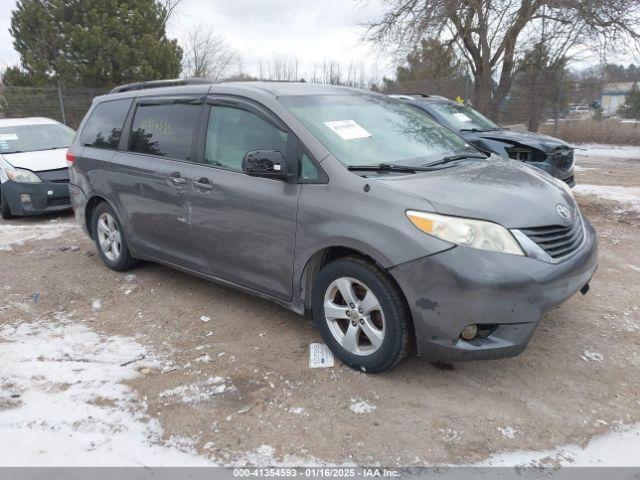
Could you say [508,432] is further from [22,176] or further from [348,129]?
[22,176]

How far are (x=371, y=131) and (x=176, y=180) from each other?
63.2 inches

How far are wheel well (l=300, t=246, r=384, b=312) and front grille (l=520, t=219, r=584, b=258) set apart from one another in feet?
3.35

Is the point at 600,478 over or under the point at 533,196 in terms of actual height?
under

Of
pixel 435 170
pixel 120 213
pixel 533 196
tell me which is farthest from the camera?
pixel 120 213

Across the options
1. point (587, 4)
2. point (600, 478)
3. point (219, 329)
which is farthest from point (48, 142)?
point (587, 4)

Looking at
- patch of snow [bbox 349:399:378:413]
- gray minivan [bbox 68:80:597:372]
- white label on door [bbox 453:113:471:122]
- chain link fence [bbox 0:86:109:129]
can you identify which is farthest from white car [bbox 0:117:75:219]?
chain link fence [bbox 0:86:109:129]

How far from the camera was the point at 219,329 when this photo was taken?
13.6 ft

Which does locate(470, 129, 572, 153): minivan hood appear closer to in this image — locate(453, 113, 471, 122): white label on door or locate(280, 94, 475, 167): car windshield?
locate(453, 113, 471, 122): white label on door

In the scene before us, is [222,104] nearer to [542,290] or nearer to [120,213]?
[120,213]

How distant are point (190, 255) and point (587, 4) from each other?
1582cm

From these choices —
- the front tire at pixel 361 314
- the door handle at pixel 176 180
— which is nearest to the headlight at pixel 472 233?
the front tire at pixel 361 314

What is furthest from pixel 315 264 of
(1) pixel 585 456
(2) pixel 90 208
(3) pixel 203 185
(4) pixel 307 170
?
(2) pixel 90 208

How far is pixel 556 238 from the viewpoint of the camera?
3154mm

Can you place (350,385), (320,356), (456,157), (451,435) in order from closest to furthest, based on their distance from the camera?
(451,435)
(350,385)
(320,356)
(456,157)
